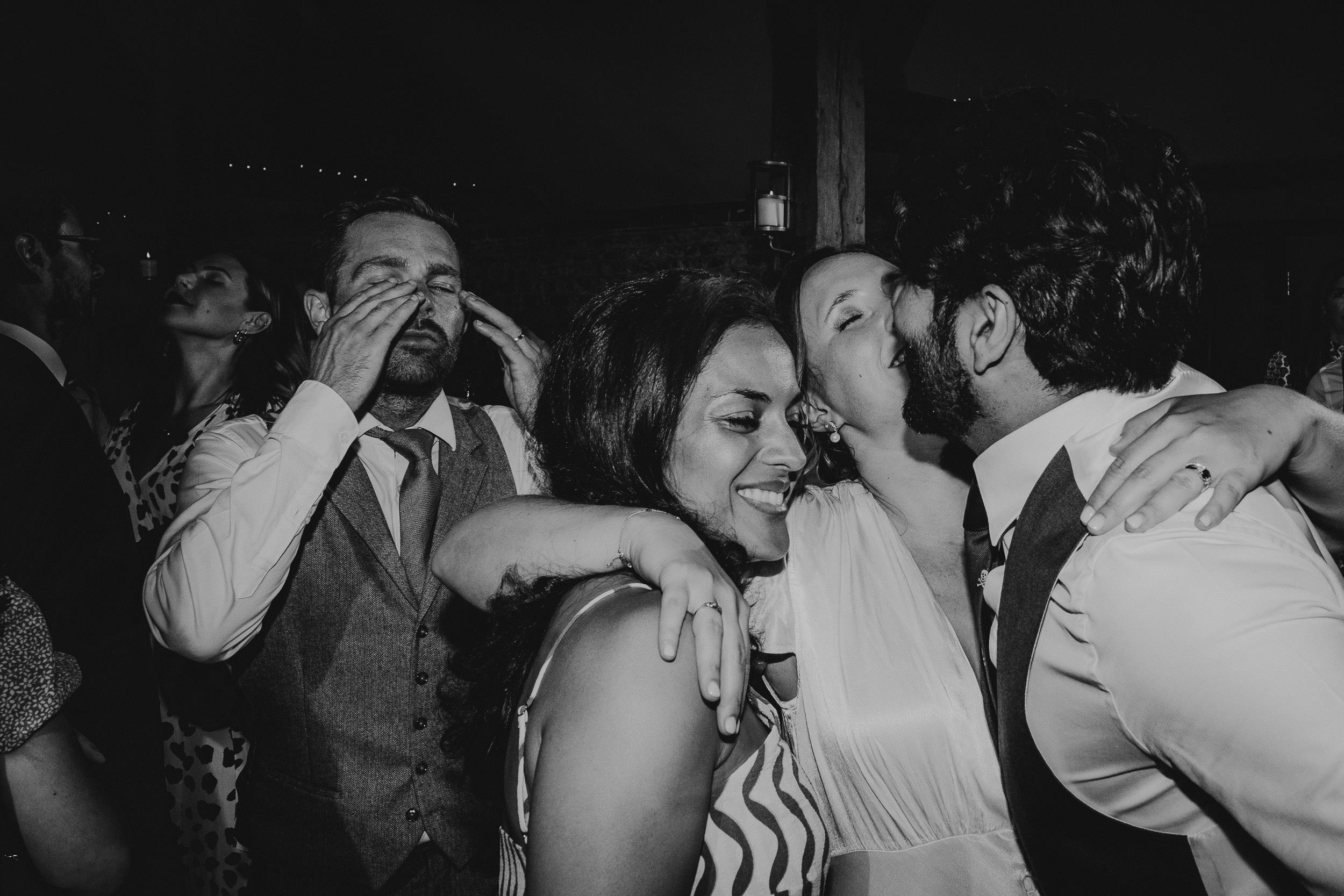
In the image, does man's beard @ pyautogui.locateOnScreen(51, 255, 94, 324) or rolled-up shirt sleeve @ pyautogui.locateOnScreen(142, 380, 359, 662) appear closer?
rolled-up shirt sleeve @ pyautogui.locateOnScreen(142, 380, 359, 662)

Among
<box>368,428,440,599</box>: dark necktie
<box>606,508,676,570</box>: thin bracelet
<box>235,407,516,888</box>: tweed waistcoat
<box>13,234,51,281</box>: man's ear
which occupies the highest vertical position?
<box>13,234,51,281</box>: man's ear

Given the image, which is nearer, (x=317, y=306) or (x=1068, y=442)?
(x=1068, y=442)

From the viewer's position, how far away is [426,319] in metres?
1.88

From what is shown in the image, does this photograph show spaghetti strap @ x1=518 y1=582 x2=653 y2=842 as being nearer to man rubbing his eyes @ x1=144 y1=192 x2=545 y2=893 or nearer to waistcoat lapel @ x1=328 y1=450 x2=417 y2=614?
man rubbing his eyes @ x1=144 y1=192 x2=545 y2=893

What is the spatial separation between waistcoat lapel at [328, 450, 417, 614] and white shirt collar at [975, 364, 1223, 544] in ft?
3.88

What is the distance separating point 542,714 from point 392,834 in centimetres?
83

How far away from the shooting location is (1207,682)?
83cm

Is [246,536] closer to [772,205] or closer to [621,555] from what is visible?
[621,555]

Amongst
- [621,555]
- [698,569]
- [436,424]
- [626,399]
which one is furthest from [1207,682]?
[436,424]

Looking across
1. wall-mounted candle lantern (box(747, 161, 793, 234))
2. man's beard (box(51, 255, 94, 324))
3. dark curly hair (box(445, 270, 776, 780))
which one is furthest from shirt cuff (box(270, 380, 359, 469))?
wall-mounted candle lantern (box(747, 161, 793, 234))

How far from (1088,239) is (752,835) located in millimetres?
1016

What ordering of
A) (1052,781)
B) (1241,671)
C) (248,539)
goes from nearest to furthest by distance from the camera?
(1241,671) < (1052,781) < (248,539)

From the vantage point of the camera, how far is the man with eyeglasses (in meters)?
1.73

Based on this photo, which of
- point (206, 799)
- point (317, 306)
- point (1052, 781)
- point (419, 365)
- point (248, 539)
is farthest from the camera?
point (206, 799)
